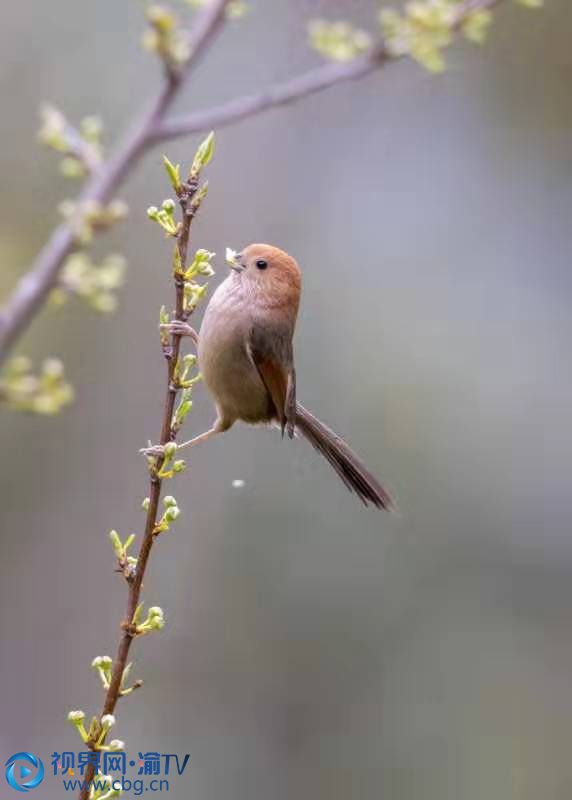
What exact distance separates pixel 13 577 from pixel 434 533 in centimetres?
317

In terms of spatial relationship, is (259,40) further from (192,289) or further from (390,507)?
(192,289)

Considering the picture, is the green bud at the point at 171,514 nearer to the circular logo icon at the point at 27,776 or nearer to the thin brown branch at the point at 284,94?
the circular logo icon at the point at 27,776

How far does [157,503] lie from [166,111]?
1295 millimetres

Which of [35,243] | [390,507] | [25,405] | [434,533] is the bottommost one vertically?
[25,405]

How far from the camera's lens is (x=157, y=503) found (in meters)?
2.36

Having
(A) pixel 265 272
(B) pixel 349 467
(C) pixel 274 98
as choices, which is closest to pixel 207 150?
(C) pixel 274 98

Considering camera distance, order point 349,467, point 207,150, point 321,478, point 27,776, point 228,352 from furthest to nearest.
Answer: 1. point 321,478
2. point 349,467
3. point 228,352
4. point 27,776
5. point 207,150

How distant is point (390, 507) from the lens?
4.86m

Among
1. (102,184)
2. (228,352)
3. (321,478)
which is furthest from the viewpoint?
(321,478)

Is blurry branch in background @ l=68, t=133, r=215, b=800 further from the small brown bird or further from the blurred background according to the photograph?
the blurred background

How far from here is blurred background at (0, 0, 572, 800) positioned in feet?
29.0

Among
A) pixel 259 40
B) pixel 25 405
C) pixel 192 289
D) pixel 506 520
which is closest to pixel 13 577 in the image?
pixel 506 520

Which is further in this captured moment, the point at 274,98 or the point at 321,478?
the point at 321,478

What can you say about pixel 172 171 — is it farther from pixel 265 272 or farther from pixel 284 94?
pixel 265 272
